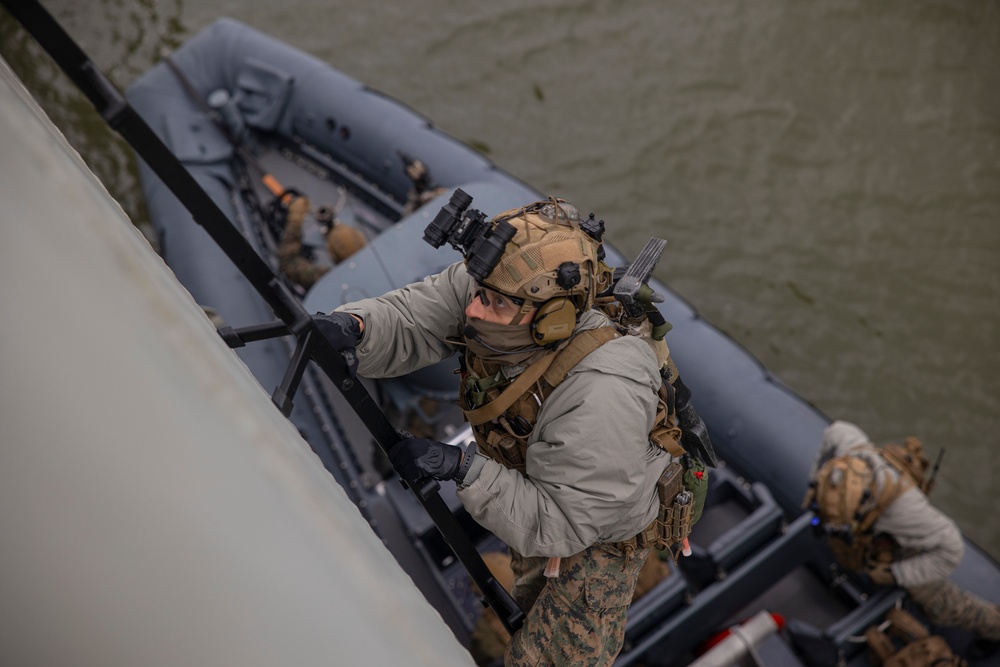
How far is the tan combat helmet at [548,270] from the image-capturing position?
2062mm

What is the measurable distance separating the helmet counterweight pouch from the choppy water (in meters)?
5.30

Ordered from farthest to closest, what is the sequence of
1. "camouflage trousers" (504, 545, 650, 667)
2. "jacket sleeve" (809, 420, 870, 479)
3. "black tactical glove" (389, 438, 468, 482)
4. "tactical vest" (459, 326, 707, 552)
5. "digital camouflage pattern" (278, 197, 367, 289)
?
"digital camouflage pattern" (278, 197, 367, 289) < "jacket sleeve" (809, 420, 870, 479) < "camouflage trousers" (504, 545, 650, 667) < "tactical vest" (459, 326, 707, 552) < "black tactical glove" (389, 438, 468, 482)

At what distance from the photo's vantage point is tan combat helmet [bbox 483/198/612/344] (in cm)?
206

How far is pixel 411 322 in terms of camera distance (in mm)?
2330

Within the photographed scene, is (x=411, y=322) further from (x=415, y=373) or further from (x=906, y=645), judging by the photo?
(x=906, y=645)

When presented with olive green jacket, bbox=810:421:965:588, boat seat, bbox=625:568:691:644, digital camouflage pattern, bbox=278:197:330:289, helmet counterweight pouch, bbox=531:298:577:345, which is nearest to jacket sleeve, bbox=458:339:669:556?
helmet counterweight pouch, bbox=531:298:577:345

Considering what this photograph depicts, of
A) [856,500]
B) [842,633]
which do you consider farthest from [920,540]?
[842,633]

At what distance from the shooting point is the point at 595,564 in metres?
2.34

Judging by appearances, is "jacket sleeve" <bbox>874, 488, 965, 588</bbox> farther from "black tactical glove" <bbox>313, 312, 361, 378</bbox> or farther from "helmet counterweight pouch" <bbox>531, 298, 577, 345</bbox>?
"black tactical glove" <bbox>313, 312, 361, 378</bbox>

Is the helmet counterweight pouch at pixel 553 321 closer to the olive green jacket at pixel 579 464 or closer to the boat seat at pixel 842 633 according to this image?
the olive green jacket at pixel 579 464

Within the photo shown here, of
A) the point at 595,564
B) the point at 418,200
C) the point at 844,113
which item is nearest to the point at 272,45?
the point at 418,200

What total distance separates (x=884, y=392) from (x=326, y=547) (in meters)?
6.81

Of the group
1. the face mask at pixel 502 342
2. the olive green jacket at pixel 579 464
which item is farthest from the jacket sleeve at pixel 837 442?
the face mask at pixel 502 342

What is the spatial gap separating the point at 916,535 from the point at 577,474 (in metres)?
2.79
